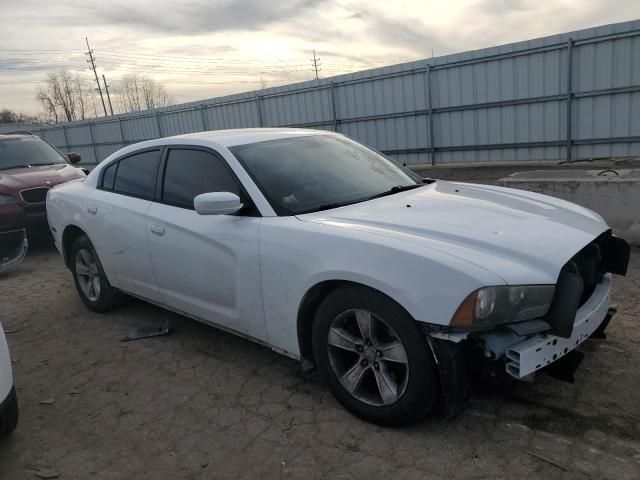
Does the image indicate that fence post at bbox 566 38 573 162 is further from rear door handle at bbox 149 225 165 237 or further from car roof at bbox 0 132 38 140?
car roof at bbox 0 132 38 140

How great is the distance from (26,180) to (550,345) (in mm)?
7910

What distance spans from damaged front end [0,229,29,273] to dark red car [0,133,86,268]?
356 cm

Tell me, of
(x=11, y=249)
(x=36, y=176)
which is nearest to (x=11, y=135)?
(x=36, y=176)

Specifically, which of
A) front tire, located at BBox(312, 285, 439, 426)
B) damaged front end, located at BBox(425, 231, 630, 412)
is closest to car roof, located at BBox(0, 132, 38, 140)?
front tire, located at BBox(312, 285, 439, 426)

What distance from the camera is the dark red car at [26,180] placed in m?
7.82

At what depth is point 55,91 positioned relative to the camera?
68.7 metres

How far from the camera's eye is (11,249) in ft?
12.3

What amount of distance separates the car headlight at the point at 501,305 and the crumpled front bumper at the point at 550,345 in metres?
0.13

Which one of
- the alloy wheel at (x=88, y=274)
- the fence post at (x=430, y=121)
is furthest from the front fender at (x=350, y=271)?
the fence post at (x=430, y=121)

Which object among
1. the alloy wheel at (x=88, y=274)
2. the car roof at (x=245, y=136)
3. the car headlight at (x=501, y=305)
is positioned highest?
the car roof at (x=245, y=136)

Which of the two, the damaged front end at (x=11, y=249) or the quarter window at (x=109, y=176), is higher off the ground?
the quarter window at (x=109, y=176)

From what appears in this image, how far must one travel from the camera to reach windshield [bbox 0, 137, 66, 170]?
884cm

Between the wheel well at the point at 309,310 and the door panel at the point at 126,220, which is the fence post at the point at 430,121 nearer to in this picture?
the door panel at the point at 126,220

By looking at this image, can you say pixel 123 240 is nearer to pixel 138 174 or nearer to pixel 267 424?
pixel 138 174
